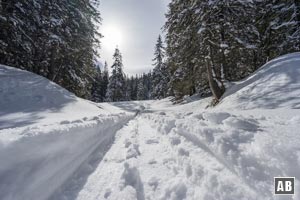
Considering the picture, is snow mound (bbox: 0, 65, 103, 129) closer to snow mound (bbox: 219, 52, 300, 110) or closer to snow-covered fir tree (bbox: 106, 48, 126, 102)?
snow mound (bbox: 219, 52, 300, 110)

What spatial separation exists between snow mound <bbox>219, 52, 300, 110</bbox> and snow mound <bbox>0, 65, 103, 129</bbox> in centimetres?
696

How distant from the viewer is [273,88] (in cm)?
864

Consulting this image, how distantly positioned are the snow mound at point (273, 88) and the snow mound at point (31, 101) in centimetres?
696

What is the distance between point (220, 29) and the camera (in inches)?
482

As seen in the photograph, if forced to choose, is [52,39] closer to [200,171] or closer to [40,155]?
[40,155]

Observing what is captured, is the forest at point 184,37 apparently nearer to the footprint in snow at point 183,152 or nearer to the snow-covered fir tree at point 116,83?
the footprint in snow at point 183,152

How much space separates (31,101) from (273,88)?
35.3ft

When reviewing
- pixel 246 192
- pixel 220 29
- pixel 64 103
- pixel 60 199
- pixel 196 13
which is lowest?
pixel 60 199

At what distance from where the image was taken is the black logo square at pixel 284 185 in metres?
1.89

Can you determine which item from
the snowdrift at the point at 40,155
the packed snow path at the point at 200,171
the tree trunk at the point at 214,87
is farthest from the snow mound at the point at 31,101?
the tree trunk at the point at 214,87

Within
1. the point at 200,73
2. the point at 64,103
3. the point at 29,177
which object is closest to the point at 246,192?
the point at 29,177

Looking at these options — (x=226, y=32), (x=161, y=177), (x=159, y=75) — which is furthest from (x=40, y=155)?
(x=159, y=75)

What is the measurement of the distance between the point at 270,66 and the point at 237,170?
9.40m

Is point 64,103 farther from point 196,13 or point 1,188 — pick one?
point 1,188
